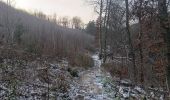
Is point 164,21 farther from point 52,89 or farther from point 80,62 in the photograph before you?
point 80,62

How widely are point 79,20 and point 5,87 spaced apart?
281ft

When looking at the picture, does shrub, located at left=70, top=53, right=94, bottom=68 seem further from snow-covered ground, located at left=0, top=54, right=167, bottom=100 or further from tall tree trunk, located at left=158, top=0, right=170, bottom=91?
tall tree trunk, located at left=158, top=0, right=170, bottom=91

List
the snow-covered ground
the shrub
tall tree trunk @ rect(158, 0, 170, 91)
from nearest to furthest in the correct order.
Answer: tall tree trunk @ rect(158, 0, 170, 91) → the snow-covered ground → the shrub

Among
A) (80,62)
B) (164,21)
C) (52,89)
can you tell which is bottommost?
(52,89)

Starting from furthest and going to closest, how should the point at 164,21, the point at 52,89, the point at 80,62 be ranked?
1. the point at 80,62
2. the point at 52,89
3. the point at 164,21

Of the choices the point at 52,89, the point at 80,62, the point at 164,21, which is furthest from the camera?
the point at 80,62

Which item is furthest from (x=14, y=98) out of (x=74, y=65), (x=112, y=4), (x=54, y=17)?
(x=54, y=17)

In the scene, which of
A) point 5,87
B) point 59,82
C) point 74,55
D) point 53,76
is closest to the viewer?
point 5,87

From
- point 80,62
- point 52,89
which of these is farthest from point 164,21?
point 80,62

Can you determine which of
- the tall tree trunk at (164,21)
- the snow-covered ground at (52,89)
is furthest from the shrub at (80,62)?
the tall tree trunk at (164,21)

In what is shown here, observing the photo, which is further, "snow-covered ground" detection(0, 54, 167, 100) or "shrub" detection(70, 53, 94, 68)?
"shrub" detection(70, 53, 94, 68)

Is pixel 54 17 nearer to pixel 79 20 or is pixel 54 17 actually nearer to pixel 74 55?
pixel 79 20

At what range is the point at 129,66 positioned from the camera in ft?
77.4

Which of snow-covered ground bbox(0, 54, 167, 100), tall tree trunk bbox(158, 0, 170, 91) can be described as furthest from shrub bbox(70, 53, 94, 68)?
tall tree trunk bbox(158, 0, 170, 91)
